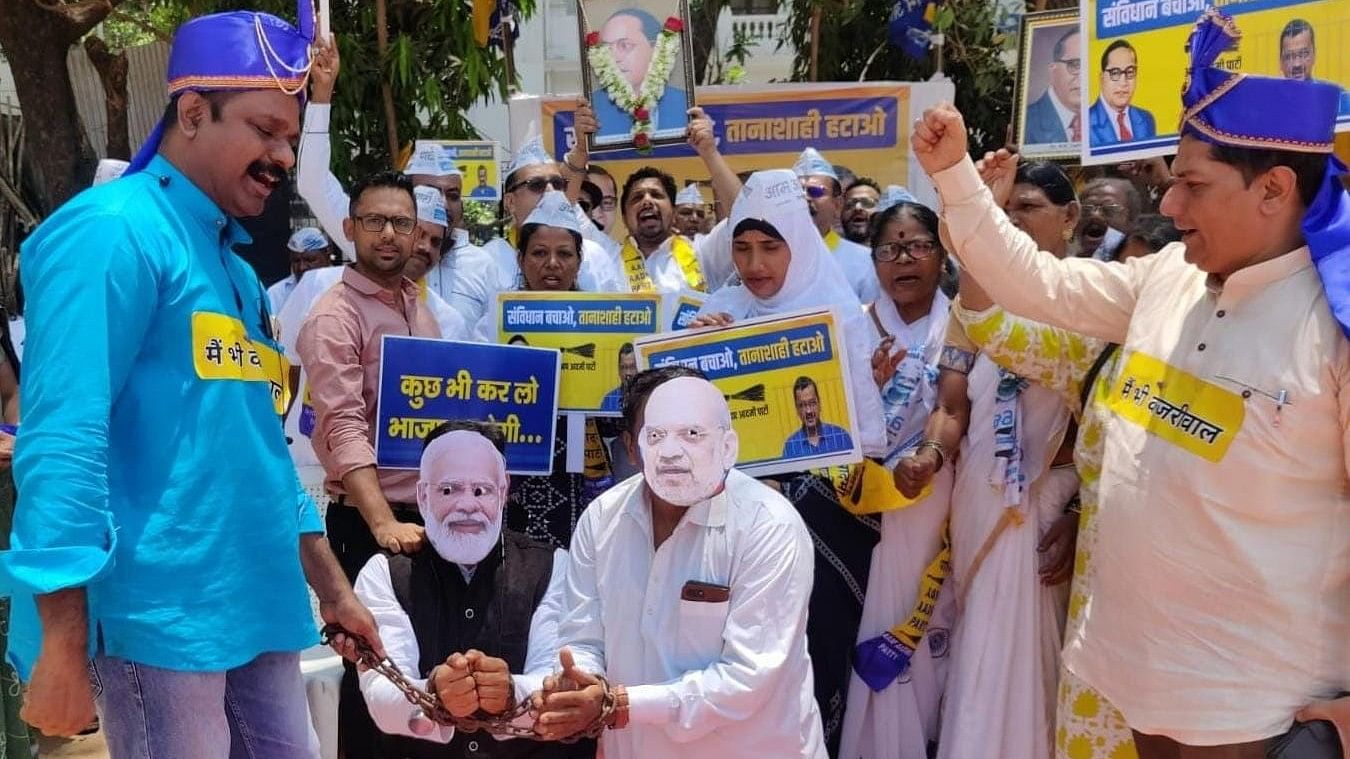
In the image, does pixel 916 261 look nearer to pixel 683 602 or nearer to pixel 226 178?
pixel 683 602

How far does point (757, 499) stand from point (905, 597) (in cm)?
133

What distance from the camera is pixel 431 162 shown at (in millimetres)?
6297

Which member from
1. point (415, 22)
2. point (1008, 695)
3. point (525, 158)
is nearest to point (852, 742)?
point (1008, 695)

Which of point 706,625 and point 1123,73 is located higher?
point 1123,73

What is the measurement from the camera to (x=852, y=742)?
4371mm

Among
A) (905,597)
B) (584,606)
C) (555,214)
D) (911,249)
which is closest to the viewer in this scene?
(584,606)

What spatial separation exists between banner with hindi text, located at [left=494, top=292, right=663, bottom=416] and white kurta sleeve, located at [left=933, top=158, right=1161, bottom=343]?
5.68 feet

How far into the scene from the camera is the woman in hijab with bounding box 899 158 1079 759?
3977mm

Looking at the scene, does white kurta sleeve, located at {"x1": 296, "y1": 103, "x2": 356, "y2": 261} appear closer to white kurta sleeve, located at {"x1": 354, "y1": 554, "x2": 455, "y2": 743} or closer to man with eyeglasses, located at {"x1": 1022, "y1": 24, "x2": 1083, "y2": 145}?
white kurta sleeve, located at {"x1": 354, "y1": 554, "x2": 455, "y2": 743}

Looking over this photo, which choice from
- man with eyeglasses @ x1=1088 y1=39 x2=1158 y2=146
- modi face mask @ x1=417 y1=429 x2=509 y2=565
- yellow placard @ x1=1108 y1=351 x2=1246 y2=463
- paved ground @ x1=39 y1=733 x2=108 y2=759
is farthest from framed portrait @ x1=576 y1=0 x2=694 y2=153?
paved ground @ x1=39 y1=733 x2=108 y2=759

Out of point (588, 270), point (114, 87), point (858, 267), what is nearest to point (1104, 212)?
point (858, 267)

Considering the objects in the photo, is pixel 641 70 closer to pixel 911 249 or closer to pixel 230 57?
pixel 911 249

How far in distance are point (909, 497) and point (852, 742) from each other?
881mm

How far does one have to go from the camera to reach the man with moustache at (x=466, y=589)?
11.5 feet
